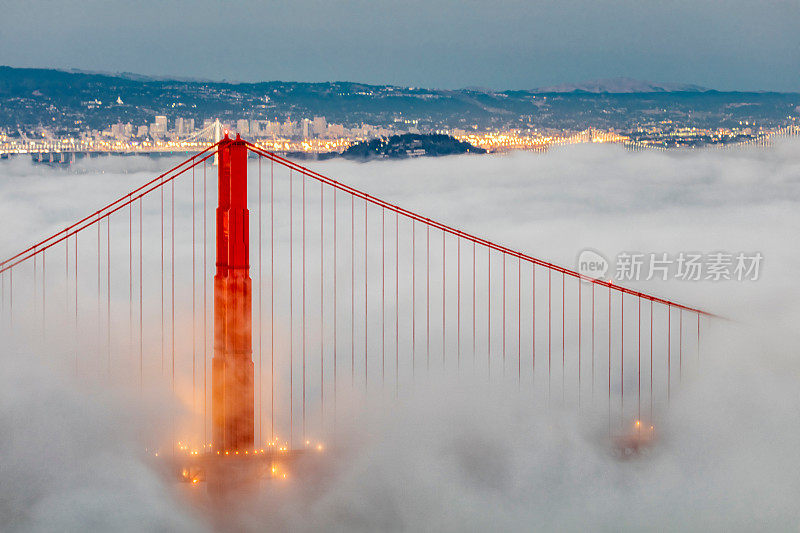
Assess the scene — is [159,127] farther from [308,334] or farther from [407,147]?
[407,147]

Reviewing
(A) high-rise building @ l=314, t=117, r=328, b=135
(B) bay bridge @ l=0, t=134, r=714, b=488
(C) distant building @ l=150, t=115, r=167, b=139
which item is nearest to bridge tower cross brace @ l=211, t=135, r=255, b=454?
(B) bay bridge @ l=0, t=134, r=714, b=488

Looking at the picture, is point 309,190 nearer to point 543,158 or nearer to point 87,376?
point 543,158

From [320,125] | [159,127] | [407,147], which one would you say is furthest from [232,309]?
[407,147]

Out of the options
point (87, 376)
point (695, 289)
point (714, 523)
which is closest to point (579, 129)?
→ point (695, 289)

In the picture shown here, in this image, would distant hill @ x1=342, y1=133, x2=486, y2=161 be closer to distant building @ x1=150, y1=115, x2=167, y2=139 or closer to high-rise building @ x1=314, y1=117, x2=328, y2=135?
high-rise building @ x1=314, y1=117, x2=328, y2=135

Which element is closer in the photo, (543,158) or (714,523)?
(714,523)

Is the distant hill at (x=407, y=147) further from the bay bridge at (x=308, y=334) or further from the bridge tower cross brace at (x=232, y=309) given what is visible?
the bridge tower cross brace at (x=232, y=309)

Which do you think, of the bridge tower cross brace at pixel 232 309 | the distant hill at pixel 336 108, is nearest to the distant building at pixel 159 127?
the distant hill at pixel 336 108
